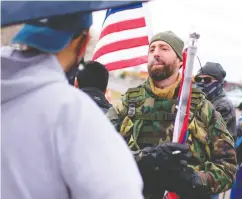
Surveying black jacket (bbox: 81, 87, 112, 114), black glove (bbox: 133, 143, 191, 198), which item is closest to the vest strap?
black glove (bbox: 133, 143, 191, 198)

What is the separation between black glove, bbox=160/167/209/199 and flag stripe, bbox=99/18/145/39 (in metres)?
1.70

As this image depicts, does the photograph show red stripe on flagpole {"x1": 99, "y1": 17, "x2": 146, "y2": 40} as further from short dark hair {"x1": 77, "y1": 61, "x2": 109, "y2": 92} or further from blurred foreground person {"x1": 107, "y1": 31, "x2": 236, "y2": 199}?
blurred foreground person {"x1": 107, "y1": 31, "x2": 236, "y2": 199}

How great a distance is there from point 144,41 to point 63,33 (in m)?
2.89

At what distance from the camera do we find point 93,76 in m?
4.17

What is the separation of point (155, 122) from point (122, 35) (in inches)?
57.0

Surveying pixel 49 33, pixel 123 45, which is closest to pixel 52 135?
pixel 49 33

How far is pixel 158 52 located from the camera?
3211 mm

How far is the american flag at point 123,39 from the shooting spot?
166 inches

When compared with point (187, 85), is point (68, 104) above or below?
above

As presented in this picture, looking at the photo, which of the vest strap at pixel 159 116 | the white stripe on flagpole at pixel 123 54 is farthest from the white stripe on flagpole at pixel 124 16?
the vest strap at pixel 159 116

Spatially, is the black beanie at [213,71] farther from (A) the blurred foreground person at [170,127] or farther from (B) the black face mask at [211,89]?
(A) the blurred foreground person at [170,127]

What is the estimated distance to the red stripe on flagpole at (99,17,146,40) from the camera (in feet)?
13.8

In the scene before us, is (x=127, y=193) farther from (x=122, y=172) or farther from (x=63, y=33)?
(x=63, y=33)

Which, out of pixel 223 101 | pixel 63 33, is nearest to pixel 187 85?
pixel 63 33
